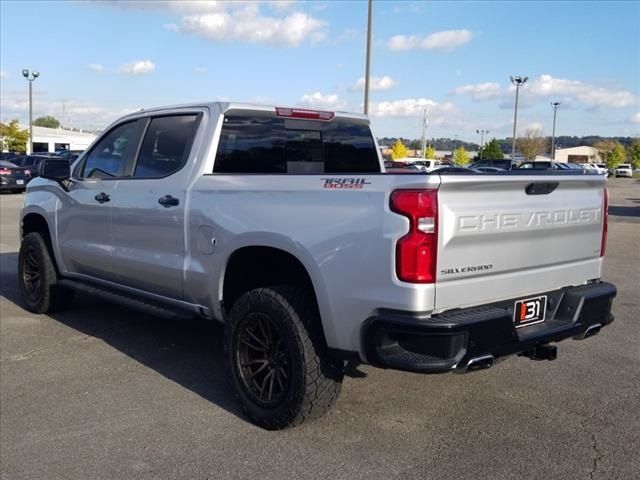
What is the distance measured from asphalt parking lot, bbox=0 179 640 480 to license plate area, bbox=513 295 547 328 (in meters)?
0.69

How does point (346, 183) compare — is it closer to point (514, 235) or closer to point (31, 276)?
point (514, 235)

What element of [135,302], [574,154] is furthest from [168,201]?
[574,154]

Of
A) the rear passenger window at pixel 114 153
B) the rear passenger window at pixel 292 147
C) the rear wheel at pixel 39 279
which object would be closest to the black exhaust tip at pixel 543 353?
the rear passenger window at pixel 292 147

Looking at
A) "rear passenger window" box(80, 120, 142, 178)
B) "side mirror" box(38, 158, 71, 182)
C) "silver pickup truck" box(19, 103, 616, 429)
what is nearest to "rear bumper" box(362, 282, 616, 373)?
"silver pickup truck" box(19, 103, 616, 429)

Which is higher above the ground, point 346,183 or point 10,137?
point 10,137

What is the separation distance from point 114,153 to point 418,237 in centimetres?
336

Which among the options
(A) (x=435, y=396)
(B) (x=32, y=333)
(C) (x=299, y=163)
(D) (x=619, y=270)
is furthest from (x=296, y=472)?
(D) (x=619, y=270)

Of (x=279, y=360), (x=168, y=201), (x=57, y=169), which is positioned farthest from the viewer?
(x=57, y=169)

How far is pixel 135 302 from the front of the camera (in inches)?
202

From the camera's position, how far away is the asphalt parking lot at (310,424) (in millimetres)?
3506

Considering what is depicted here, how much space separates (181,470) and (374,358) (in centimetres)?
119

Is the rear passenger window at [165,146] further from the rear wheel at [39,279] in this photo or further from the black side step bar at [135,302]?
the rear wheel at [39,279]

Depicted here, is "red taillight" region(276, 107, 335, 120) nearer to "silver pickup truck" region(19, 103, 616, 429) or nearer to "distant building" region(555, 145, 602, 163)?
"silver pickup truck" region(19, 103, 616, 429)

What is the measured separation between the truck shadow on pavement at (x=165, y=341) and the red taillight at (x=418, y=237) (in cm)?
166
